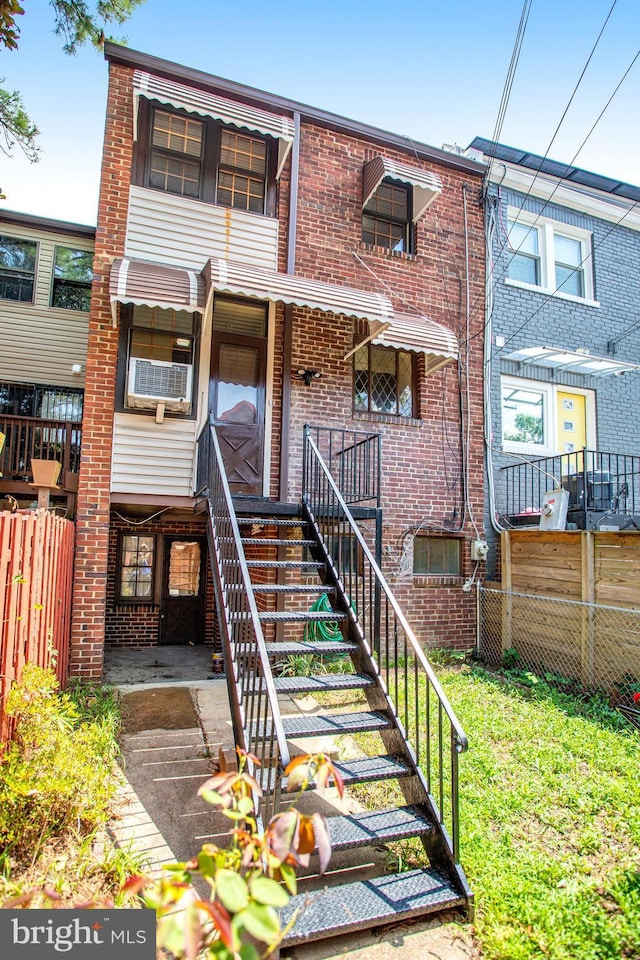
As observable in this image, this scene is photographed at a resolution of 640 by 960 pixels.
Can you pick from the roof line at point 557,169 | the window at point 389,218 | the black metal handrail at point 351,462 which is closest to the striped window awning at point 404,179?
the window at point 389,218

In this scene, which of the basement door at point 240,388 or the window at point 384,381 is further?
the window at point 384,381

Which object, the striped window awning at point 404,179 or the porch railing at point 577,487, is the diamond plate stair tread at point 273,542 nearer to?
the porch railing at point 577,487

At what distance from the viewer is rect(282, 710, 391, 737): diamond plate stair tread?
344cm

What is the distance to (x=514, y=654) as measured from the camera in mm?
7391

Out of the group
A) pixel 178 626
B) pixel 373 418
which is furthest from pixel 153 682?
pixel 373 418

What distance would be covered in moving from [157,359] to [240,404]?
3.73 ft

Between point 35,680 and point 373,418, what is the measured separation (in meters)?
5.41

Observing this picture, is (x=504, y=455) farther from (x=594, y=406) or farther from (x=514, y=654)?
(x=514, y=654)

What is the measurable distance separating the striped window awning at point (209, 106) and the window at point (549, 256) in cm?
422

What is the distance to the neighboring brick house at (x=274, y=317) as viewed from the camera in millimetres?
6309

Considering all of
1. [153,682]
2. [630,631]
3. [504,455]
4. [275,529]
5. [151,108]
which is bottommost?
[153,682]

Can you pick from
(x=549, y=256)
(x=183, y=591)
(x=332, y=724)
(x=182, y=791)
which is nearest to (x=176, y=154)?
(x=549, y=256)

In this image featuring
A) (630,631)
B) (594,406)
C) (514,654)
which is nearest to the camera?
(630,631)

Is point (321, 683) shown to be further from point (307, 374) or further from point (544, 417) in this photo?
point (544, 417)
